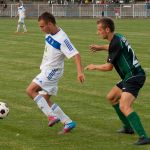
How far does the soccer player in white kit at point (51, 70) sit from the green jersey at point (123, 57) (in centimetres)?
87

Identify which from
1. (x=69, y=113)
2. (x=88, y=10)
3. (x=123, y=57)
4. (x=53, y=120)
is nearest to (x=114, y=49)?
(x=123, y=57)

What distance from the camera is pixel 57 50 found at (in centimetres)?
952

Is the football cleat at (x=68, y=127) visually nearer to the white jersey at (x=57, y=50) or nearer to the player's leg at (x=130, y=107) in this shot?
the white jersey at (x=57, y=50)

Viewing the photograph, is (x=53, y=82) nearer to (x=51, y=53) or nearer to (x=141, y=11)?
(x=51, y=53)

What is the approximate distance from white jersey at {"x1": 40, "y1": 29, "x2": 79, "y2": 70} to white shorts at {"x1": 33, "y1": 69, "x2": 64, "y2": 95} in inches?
3.5

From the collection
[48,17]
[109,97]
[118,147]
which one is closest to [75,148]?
[118,147]

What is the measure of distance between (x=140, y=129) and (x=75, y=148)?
1.01 m

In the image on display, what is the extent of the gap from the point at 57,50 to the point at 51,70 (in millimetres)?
344

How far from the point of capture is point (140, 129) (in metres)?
8.73

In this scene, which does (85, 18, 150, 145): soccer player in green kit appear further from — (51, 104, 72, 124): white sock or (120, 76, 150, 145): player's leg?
(51, 104, 72, 124): white sock

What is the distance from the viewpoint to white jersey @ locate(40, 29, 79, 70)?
9359 mm

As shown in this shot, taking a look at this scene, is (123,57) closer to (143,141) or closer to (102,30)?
(102,30)

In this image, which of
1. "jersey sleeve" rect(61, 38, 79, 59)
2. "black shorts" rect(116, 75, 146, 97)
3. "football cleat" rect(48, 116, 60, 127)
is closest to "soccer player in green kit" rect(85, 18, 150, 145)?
"black shorts" rect(116, 75, 146, 97)

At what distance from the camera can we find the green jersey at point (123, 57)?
8.80 meters
